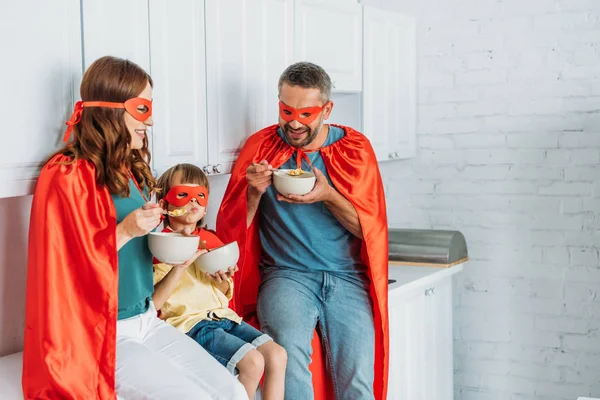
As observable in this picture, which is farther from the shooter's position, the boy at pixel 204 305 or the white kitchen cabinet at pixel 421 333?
the white kitchen cabinet at pixel 421 333

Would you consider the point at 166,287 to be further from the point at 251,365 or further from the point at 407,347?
the point at 407,347

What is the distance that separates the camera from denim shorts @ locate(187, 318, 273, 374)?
88.0 inches

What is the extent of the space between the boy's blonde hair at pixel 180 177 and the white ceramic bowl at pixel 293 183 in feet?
0.73

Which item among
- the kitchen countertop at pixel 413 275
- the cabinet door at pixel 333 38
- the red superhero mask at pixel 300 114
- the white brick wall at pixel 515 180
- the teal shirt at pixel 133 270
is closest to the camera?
the teal shirt at pixel 133 270

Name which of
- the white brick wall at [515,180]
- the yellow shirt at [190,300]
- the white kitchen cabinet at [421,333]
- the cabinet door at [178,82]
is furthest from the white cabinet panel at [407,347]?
the cabinet door at [178,82]

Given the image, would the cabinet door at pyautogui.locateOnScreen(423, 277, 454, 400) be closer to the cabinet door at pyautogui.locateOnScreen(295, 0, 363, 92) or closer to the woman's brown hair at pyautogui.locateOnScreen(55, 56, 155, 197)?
the cabinet door at pyautogui.locateOnScreen(295, 0, 363, 92)

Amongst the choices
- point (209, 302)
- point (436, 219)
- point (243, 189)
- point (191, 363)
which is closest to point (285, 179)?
point (243, 189)

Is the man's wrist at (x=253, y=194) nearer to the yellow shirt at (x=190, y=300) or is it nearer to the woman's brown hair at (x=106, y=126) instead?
the yellow shirt at (x=190, y=300)

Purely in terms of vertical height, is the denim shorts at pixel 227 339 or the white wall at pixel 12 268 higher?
the white wall at pixel 12 268

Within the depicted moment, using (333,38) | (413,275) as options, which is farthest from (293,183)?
(413,275)

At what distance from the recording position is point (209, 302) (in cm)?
238

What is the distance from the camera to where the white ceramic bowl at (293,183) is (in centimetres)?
239

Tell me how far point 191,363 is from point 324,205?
Answer: 0.80 meters

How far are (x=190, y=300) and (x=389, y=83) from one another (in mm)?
1765
